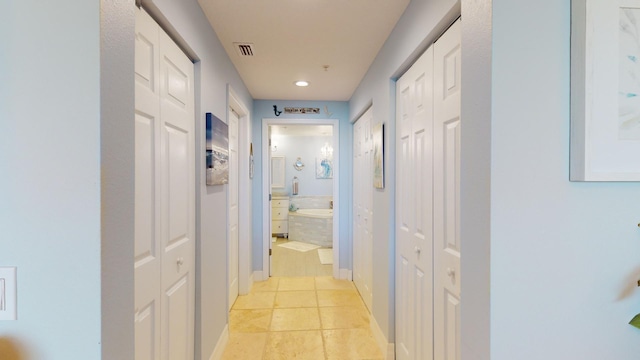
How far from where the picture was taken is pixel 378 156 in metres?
2.31

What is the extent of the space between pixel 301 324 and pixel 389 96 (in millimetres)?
2116

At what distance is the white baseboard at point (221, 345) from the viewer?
6.59 feet

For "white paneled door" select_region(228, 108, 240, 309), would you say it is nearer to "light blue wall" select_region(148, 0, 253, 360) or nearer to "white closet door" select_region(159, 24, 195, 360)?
"light blue wall" select_region(148, 0, 253, 360)

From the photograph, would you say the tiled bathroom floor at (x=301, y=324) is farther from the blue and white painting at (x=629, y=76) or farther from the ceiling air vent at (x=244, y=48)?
the ceiling air vent at (x=244, y=48)

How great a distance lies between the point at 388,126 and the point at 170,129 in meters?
1.42

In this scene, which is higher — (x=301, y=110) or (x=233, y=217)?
(x=301, y=110)

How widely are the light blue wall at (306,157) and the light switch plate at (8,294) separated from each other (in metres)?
6.30

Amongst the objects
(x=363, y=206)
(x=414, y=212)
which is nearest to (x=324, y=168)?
(x=363, y=206)

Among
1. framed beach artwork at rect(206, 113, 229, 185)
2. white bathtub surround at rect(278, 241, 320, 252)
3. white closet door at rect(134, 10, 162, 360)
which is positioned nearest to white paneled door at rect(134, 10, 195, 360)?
white closet door at rect(134, 10, 162, 360)

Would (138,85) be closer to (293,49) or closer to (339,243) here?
(293,49)

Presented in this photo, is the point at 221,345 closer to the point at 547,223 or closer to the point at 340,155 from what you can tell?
the point at 547,223

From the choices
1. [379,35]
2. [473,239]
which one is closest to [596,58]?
[473,239]

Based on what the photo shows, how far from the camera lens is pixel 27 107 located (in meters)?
0.69

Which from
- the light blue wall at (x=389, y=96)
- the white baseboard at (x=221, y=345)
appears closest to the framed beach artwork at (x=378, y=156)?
the light blue wall at (x=389, y=96)
